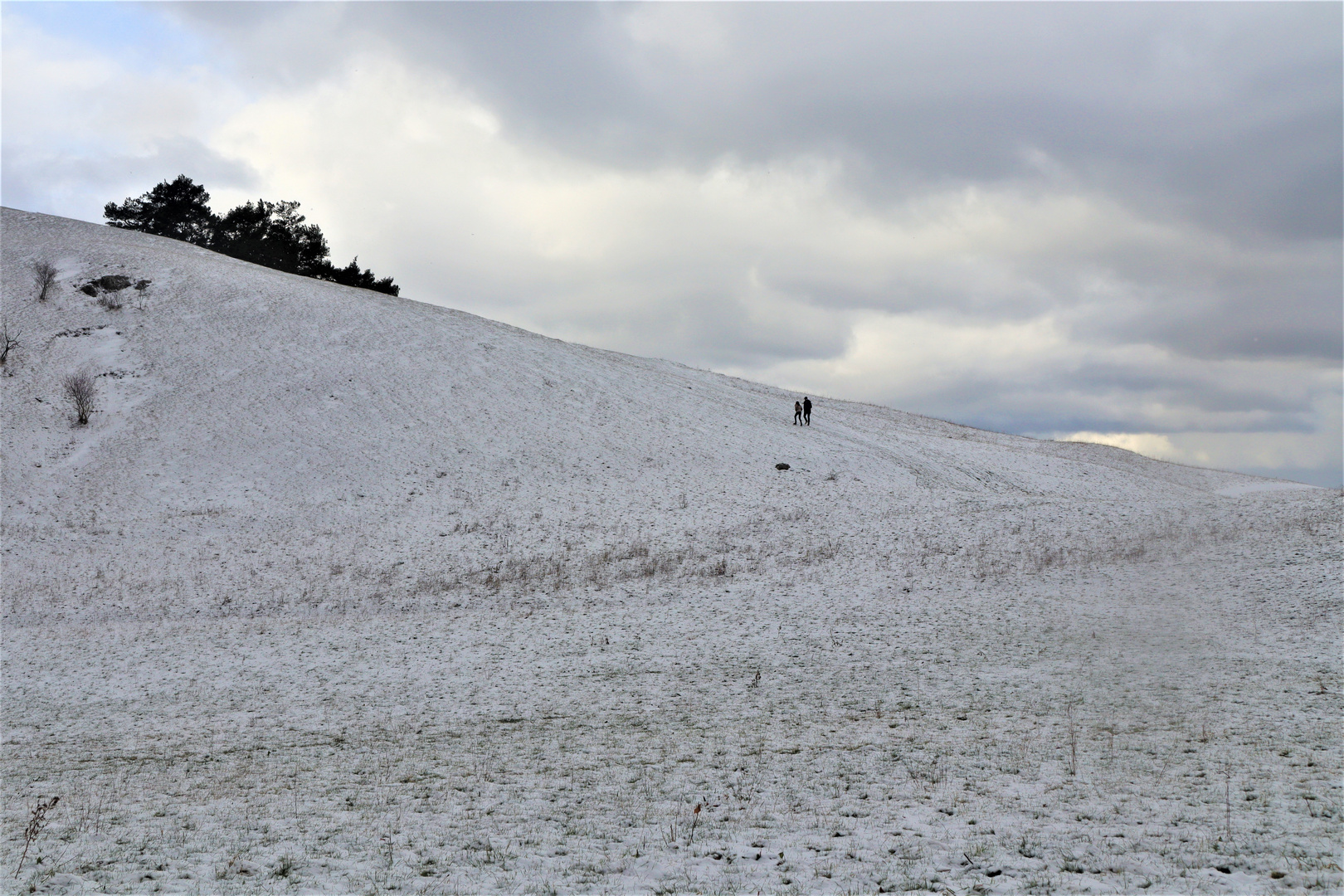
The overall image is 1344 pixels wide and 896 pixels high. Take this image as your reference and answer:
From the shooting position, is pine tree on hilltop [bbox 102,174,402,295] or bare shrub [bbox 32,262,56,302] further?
pine tree on hilltop [bbox 102,174,402,295]

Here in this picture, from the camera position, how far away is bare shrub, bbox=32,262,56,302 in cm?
4701

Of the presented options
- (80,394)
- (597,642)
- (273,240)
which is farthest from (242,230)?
(597,642)

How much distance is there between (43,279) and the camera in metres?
47.8

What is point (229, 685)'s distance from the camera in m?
17.1

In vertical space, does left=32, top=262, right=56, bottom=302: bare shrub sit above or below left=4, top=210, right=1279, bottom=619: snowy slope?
above

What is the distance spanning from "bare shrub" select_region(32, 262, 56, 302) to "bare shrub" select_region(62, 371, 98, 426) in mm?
11184

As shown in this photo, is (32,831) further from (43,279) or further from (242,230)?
(242,230)

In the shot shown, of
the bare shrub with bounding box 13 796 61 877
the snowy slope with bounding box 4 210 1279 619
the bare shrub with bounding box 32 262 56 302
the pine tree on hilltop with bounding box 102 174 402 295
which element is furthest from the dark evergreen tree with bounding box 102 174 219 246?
the bare shrub with bounding box 13 796 61 877

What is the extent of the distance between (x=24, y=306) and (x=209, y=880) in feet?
168

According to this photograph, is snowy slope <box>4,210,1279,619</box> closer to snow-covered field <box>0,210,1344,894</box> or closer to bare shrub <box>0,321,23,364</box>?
snow-covered field <box>0,210,1344,894</box>

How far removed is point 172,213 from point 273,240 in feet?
32.8

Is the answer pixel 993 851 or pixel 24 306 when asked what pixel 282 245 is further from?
pixel 993 851

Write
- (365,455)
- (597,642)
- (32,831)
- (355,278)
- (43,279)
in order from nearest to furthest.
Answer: (32,831) → (597,642) → (365,455) → (43,279) → (355,278)

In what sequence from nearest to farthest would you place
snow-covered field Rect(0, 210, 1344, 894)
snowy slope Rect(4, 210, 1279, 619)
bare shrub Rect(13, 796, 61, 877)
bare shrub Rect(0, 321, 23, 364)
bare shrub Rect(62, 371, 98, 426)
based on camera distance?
bare shrub Rect(13, 796, 61, 877) → snow-covered field Rect(0, 210, 1344, 894) → snowy slope Rect(4, 210, 1279, 619) → bare shrub Rect(62, 371, 98, 426) → bare shrub Rect(0, 321, 23, 364)
